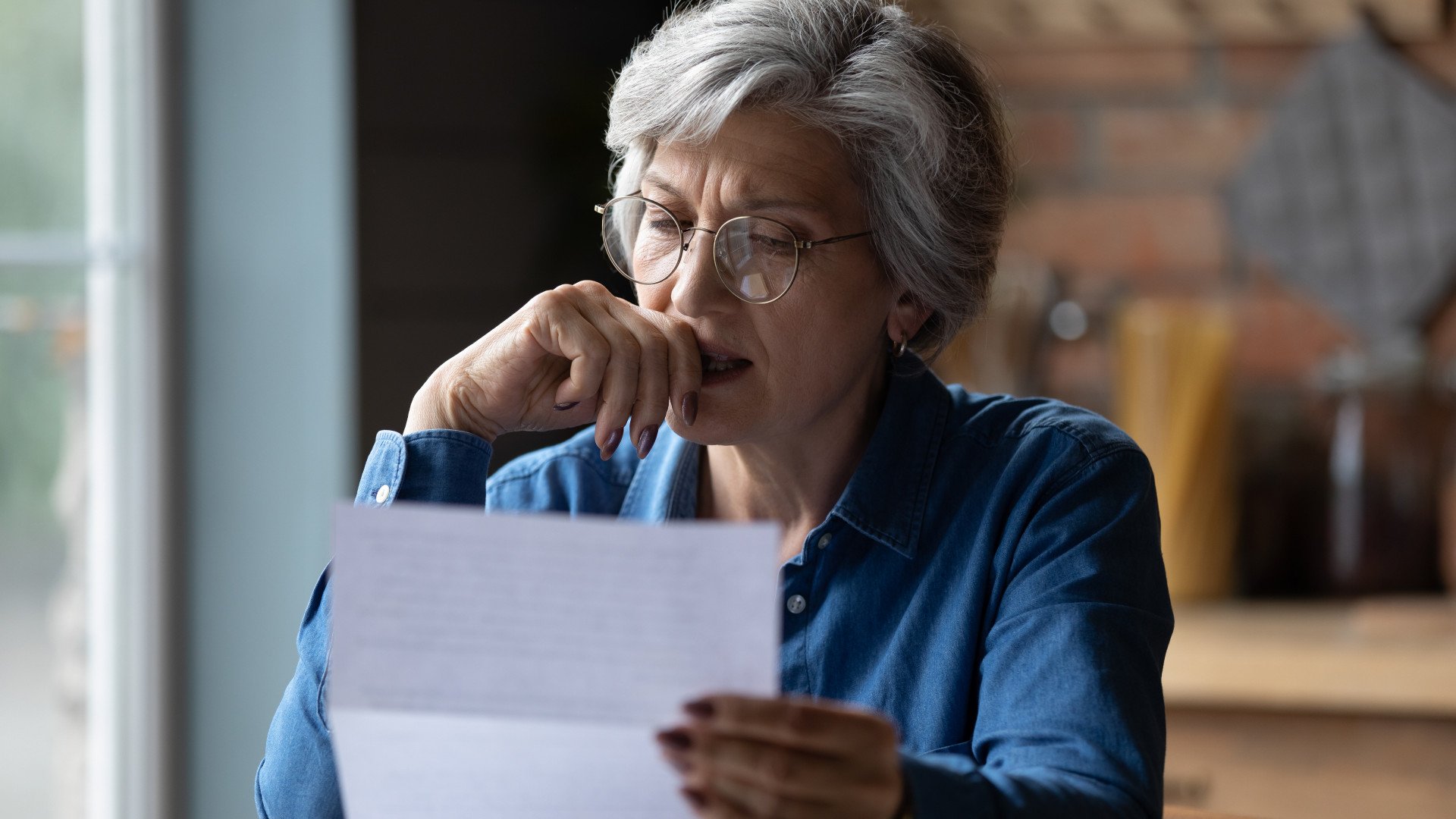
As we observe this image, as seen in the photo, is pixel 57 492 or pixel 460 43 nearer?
pixel 57 492

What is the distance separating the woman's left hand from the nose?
467 mm

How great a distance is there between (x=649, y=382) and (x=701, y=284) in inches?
3.7

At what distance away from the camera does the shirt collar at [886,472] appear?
1134 millimetres

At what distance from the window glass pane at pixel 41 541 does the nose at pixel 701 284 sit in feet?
3.48

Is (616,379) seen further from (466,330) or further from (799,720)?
(466,330)

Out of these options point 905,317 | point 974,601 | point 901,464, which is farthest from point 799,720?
point 905,317

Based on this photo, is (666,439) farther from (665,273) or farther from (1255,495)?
(1255,495)

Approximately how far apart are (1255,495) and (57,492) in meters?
1.77

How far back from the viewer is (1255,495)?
2.25m

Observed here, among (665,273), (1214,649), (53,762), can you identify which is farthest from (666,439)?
(53,762)

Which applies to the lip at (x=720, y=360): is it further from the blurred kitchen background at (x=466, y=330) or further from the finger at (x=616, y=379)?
the blurred kitchen background at (x=466, y=330)

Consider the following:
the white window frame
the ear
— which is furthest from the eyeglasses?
the white window frame

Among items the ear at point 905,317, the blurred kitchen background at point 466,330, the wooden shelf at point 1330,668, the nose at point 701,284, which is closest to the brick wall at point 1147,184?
the blurred kitchen background at point 466,330

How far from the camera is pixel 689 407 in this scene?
3.53 feet
